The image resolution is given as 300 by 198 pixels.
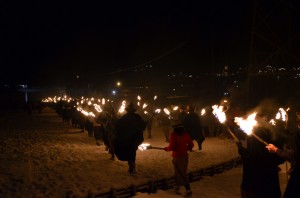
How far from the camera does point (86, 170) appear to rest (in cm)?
1289

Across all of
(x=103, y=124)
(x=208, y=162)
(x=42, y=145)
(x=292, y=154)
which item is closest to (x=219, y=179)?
(x=208, y=162)

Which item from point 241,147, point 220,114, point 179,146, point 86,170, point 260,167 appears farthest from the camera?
point 86,170

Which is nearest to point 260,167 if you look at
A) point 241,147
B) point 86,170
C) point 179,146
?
point 241,147

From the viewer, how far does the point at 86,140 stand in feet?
68.6

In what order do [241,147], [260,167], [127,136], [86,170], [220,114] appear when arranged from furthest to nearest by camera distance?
[86,170] < [127,136] < [220,114] < [241,147] < [260,167]

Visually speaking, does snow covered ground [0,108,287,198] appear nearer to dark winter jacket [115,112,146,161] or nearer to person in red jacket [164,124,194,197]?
person in red jacket [164,124,194,197]

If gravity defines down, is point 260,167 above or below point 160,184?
above

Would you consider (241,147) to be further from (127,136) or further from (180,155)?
(127,136)

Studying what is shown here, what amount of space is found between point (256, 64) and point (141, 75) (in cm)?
2717

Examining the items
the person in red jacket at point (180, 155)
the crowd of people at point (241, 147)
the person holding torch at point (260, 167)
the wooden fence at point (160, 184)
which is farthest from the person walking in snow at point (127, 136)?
the person holding torch at point (260, 167)

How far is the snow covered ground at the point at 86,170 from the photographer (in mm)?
10359

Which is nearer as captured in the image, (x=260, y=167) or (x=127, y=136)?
(x=260, y=167)

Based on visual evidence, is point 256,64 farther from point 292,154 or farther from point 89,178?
point 292,154

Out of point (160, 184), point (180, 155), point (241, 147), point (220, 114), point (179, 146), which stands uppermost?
point (220, 114)
